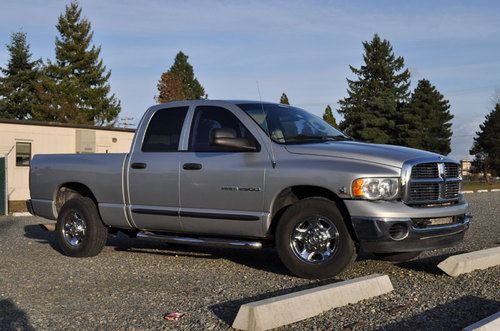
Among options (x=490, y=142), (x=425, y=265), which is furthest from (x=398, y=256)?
(x=490, y=142)

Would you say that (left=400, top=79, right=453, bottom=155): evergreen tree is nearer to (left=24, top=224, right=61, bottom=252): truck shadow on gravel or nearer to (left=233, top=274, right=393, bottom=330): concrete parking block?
(left=24, top=224, right=61, bottom=252): truck shadow on gravel

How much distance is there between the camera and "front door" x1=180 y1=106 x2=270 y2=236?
272 inches

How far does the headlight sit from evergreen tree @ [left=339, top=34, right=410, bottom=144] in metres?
58.8

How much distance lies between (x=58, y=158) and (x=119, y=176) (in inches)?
57.4

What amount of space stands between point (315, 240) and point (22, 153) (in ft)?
67.4

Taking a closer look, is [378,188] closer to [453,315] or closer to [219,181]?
[453,315]

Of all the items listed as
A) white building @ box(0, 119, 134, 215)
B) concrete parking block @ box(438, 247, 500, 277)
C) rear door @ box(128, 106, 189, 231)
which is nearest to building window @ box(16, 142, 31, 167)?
white building @ box(0, 119, 134, 215)

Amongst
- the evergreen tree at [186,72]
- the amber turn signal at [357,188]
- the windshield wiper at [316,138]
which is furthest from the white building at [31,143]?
the evergreen tree at [186,72]

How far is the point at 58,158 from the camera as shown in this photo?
9.06 meters

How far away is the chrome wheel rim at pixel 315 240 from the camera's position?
21.0 feet

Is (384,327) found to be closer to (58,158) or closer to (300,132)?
(300,132)

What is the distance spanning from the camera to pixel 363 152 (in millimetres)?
6402

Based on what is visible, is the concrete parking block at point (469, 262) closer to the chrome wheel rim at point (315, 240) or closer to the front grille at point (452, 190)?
the front grille at point (452, 190)

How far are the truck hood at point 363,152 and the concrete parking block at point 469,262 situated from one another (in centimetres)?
113
